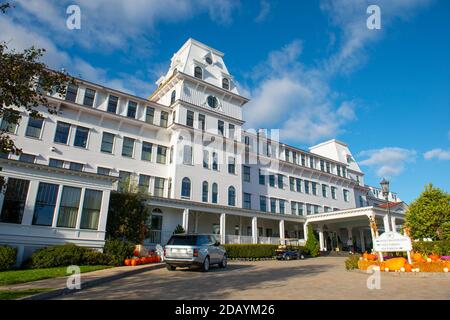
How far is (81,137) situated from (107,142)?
6.69 feet

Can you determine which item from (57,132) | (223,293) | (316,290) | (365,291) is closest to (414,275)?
(365,291)

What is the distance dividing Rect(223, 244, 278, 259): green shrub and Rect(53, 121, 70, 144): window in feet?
49.3

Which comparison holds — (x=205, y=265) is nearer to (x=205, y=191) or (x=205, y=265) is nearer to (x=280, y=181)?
(x=205, y=191)

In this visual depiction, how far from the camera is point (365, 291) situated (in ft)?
30.2

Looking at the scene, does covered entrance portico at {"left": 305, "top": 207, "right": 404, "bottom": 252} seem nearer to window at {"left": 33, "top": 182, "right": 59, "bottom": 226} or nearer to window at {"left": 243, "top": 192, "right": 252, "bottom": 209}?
window at {"left": 243, "top": 192, "right": 252, "bottom": 209}

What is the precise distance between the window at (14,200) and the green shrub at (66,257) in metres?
2.22

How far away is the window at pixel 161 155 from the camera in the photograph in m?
28.7

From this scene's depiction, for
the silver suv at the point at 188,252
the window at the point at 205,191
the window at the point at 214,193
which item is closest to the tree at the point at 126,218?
the silver suv at the point at 188,252

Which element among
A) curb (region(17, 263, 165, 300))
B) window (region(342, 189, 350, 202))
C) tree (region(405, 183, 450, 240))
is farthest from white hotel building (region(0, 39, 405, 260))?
window (region(342, 189, 350, 202))

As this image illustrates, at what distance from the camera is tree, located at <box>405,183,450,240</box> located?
83.5 ft

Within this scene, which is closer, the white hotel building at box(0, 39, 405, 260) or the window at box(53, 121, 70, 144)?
the white hotel building at box(0, 39, 405, 260)

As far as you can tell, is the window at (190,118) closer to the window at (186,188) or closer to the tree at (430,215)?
the window at (186,188)
